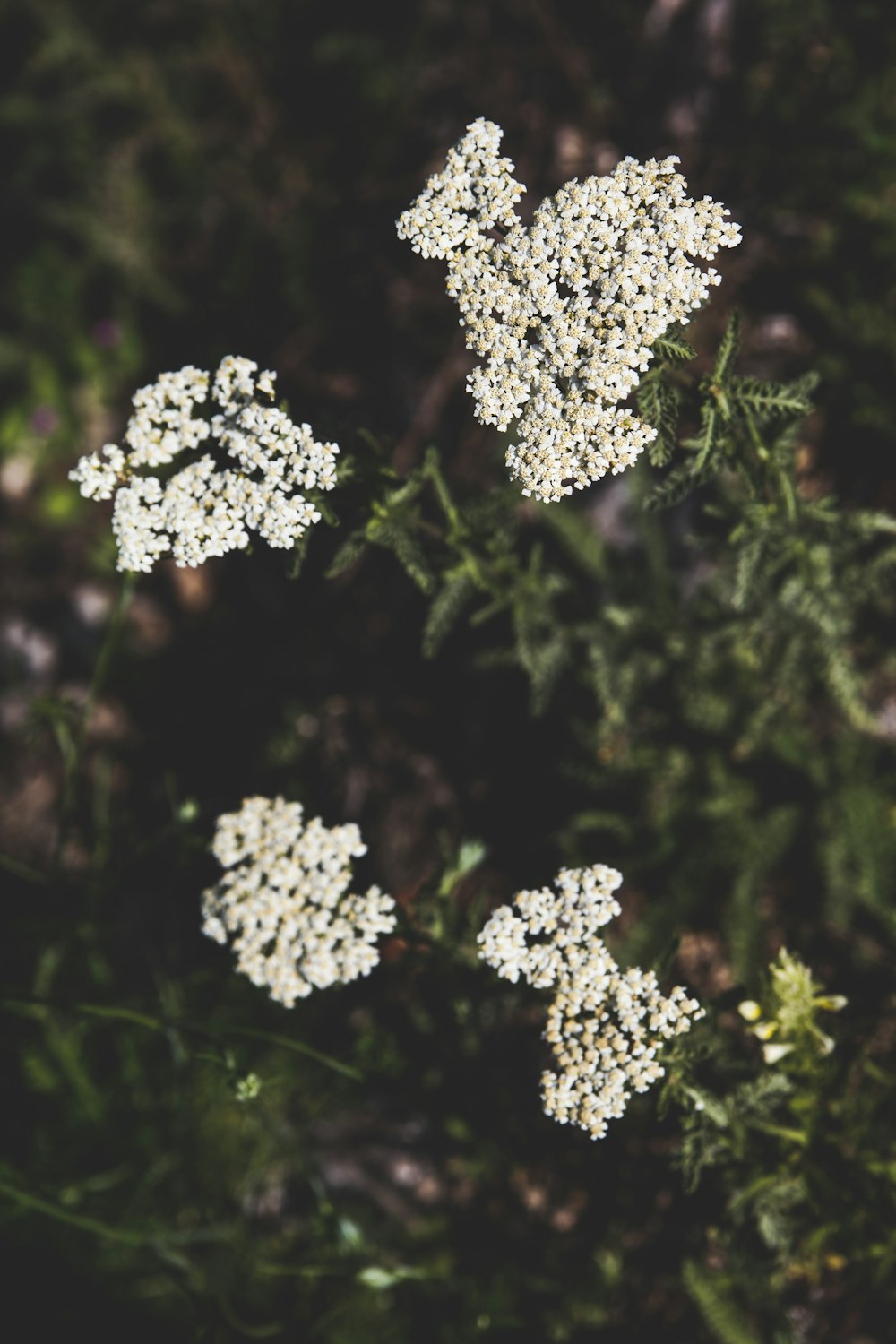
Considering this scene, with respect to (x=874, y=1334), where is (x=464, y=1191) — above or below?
above

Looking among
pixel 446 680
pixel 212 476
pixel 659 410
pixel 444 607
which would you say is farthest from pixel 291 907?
pixel 446 680

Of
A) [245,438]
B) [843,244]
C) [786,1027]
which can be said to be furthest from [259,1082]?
[843,244]

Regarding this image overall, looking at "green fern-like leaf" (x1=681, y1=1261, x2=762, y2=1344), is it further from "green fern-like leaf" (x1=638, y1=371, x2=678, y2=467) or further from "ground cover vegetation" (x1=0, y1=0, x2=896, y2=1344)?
"green fern-like leaf" (x1=638, y1=371, x2=678, y2=467)

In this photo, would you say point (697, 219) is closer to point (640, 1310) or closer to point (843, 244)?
point (843, 244)

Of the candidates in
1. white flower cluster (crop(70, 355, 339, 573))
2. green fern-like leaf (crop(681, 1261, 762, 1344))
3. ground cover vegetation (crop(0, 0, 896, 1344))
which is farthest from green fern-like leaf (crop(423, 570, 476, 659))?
green fern-like leaf (crop(681, 1261, 762, 1344))

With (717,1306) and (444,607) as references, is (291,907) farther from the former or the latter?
(717,1306)

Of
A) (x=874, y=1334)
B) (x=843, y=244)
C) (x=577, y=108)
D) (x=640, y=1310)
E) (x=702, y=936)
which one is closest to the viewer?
(x=874, y=1334)

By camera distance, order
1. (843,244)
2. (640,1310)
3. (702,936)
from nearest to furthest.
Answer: (640,1310) → (702,936) → (843,244)
